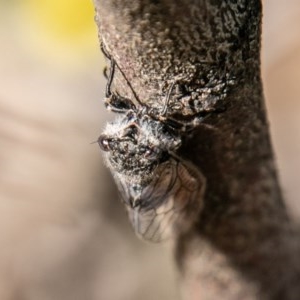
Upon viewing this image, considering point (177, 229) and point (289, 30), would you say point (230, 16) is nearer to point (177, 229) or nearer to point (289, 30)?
point (177, 229)

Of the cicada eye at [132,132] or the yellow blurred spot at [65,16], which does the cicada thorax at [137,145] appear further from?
the yellow blurred spot at [65,16]

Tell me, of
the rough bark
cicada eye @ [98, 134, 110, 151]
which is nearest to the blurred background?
the rough bark

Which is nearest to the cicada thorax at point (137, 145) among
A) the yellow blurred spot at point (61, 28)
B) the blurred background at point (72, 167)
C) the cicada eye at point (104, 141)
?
the cicada eye at point (104, 141)

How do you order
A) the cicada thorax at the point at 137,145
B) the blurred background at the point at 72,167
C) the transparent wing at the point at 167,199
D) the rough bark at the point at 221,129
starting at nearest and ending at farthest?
1. the rough bark at the point at 221,129
2. the cicada thorax at the point at 137,145
3. the transparent wing at the point at 167,199
4. the blurred background at the point at 72,167

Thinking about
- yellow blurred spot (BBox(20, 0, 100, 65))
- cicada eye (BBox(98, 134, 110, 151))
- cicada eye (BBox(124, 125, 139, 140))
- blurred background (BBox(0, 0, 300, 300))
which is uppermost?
cicada eye (BBox(124, 125, 139, 140))

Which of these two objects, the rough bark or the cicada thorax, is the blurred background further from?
the cicada thorax

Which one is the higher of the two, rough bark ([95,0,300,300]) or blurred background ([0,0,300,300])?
rough bark ([95,0,300,300])

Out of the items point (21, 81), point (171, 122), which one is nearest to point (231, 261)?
point (171, 122)

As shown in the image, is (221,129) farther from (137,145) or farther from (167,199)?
(167,199)
